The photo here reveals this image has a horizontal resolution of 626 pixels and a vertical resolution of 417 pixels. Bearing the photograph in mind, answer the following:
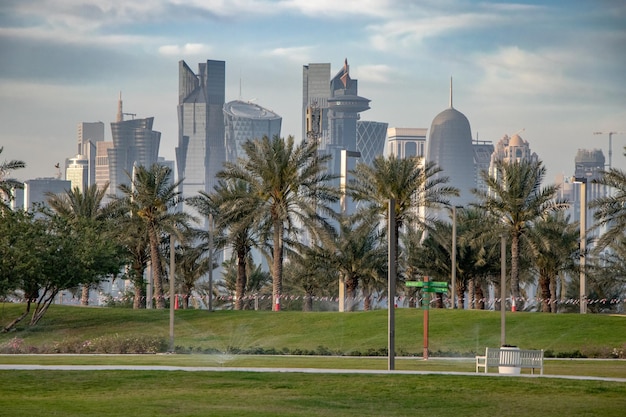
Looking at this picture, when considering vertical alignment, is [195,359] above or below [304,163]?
below

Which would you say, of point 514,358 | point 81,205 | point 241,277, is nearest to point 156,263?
point 241,277

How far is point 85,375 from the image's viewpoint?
2692 centimetres

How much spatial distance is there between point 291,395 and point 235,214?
1325 inches

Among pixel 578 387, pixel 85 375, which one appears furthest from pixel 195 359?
pixel 578 387

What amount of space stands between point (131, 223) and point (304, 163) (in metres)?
11.2

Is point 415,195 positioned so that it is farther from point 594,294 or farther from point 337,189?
point 594,294

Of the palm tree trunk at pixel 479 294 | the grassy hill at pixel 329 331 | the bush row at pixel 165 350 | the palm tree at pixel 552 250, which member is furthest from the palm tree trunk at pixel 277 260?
the palm tree trunk at pixel 479 294

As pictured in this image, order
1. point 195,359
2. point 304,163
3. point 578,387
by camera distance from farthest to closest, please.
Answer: point 304,163 → point 195,359 → point 578,387

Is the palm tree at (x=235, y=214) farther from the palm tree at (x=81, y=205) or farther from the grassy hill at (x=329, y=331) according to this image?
the palm tree at (x=81, y=205)

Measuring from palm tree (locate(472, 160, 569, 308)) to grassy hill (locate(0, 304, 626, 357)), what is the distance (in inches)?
300

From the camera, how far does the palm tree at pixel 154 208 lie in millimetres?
60938

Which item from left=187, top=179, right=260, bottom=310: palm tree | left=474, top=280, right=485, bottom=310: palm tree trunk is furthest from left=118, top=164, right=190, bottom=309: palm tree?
left=474, top=280, right=485, bottom=310: palm tree trunk

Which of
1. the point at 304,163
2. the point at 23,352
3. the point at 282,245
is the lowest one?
the point at 23,352

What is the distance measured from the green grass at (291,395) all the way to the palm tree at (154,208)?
3348 cm
